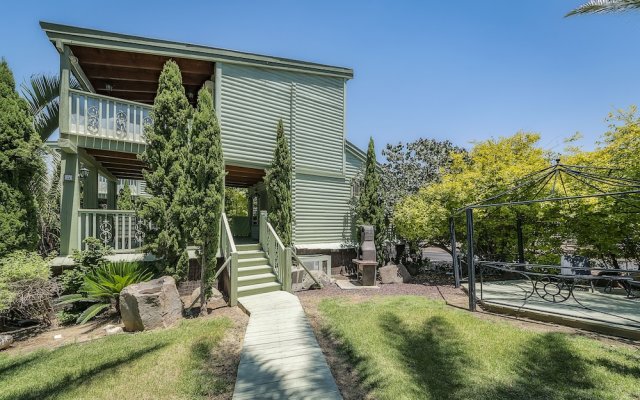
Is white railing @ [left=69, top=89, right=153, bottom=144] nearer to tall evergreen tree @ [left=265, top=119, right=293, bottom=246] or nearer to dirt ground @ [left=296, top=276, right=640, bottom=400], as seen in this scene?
tall evergreen tree @ [left=265, top=119, right=293, bottom=246]

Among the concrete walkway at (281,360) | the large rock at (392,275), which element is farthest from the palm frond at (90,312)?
the large rock at (392,275)

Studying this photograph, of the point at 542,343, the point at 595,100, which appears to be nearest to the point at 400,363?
the point at 542,343

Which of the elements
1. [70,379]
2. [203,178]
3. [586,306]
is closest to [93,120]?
[203,178]

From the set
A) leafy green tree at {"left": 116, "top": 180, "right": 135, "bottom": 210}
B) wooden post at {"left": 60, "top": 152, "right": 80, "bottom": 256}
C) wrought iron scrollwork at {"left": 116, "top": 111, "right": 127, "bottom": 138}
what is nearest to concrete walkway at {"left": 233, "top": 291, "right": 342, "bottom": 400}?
wooden post at {"left": 60, "top": 152, "right": 80, "bottom": 256}

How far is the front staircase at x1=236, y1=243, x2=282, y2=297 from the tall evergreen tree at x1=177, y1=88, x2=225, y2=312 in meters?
1.29

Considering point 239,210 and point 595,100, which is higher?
point 595,100

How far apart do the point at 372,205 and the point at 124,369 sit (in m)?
9.51

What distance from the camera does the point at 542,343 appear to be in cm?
506

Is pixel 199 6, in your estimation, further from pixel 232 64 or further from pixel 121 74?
pixel 121 74

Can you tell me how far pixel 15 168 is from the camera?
7316 mm

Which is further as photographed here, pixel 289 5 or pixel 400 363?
pixel 289 5

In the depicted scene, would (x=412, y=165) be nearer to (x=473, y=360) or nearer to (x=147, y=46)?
(x=473, y=360)

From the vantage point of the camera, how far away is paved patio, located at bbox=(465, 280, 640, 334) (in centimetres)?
577

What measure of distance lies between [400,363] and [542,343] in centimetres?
263
